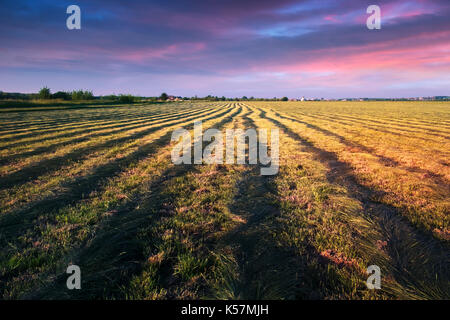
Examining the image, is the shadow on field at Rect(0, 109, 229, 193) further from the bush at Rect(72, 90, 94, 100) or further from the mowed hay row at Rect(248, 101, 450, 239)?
the bush at Rect(72, 90, 94, 100)

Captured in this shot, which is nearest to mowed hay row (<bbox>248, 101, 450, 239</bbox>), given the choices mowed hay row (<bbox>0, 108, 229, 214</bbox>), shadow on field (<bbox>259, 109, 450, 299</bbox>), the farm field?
the farm field

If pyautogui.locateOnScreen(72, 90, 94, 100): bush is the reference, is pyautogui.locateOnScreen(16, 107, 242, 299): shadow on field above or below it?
below

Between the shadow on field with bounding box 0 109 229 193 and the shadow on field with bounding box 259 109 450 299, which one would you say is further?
the shadow on field with bounding box 0 109 229 193

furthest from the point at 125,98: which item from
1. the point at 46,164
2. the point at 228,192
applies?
the point at 228,192

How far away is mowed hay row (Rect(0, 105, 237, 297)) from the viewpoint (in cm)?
238

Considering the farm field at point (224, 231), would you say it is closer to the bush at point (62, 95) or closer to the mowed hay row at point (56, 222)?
the mowed hay row at point (56, 222)

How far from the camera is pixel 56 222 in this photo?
339 cm

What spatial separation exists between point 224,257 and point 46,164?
7.09 m

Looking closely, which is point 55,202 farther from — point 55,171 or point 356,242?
point 356,242

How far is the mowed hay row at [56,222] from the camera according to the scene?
2381 mm

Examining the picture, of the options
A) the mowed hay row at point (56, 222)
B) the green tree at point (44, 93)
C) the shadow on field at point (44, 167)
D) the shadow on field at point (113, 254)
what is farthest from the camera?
the green tree at point (44, 93)

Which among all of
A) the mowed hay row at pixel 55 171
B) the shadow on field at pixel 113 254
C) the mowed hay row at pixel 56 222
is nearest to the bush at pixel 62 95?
the mowed hay row at pixel 55 171

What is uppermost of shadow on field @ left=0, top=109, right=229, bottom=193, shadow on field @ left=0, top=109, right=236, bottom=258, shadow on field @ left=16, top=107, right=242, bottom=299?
shadow on field @ left=0, top=109, right=229, bottom=193
